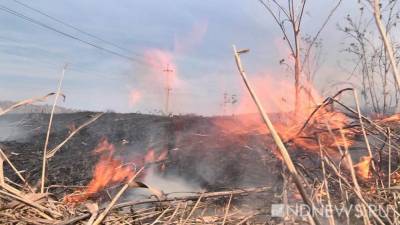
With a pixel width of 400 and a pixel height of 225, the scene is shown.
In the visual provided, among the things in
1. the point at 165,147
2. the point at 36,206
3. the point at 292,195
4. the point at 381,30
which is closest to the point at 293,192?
the point at 292,195

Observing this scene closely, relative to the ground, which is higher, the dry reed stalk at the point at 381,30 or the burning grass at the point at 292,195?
the dry reed stalk at the point at 381,30

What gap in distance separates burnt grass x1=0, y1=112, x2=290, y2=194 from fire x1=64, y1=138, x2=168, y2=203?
19 centimetres

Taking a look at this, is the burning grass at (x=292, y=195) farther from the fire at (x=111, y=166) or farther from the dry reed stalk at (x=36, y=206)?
the fire at (x=111, y=166)

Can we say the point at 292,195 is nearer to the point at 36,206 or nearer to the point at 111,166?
the point at 36,206

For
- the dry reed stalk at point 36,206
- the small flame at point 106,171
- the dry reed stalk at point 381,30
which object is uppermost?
the dry reed stalk at point 381,30

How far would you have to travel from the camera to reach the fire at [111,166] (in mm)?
7148

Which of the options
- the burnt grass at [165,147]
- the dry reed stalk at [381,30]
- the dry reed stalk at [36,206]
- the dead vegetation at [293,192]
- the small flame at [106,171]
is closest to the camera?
the dry reed stalk at [381,30]

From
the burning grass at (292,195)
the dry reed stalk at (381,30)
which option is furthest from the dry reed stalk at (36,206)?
the dry reed stalk at (381,30)

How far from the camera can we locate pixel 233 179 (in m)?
7.59

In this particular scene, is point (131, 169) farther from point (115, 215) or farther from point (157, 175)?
point (115, 215)

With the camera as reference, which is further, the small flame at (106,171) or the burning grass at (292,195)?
the small flame at (106,171)

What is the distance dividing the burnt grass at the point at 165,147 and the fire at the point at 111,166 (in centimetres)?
19

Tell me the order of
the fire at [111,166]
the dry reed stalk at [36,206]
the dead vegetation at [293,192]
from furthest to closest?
the fire at [111,166]
the dry reed stalk at [36,206]
the dead vegetation at [293,192]

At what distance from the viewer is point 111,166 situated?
27.8 feet
